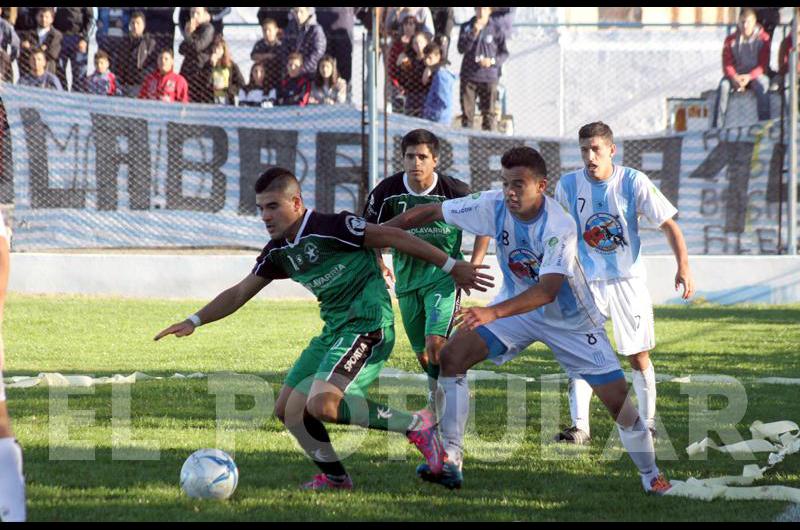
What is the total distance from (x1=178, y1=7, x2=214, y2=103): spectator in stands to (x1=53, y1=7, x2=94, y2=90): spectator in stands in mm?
1425

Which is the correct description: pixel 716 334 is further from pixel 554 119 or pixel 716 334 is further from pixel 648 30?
pixel 648 30

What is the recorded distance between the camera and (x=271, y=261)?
6.26m

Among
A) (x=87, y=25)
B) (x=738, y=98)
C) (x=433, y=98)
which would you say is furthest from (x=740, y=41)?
(x=87, y=25)

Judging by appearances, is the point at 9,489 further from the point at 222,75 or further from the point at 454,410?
the point at 222,75

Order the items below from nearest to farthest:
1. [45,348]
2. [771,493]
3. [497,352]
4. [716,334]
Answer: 1. [771,493]
2. [497,352]
3. [45,348]
4. [716,334]

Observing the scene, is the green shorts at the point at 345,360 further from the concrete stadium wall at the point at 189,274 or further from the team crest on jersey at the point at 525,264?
the concrete stadium wall at the point at 189,274

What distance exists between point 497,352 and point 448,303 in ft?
4.97

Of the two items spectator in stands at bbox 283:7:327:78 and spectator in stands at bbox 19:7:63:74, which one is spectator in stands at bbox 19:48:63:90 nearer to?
spectator in stands at bbox 19:7:63:74

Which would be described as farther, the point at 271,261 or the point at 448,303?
the point at 448,303

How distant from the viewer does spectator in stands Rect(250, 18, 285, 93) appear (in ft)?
54.2

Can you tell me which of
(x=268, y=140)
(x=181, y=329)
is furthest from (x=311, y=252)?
(x=268, y=140)

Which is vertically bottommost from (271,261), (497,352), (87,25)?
(497,352)

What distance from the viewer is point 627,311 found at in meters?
7.56

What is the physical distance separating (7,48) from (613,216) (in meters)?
11.4
